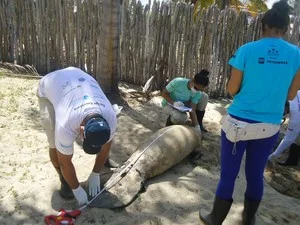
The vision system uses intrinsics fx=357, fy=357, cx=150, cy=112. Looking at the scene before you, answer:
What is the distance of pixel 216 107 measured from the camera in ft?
20.3

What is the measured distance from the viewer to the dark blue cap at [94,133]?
2.35m

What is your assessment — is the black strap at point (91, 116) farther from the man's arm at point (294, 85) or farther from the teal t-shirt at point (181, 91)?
the teal t-shirt at point (181, 91)

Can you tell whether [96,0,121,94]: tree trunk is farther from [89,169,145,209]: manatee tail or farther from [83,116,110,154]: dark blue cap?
[83,116,110,154]: dark blue cap

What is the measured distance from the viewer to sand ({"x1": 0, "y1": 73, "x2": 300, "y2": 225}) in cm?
295

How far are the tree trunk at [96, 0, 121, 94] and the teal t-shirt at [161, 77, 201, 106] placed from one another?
1105 mm

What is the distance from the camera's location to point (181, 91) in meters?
4.80


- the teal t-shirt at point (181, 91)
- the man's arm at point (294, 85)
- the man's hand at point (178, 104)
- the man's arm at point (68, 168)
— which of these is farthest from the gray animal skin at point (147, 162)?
the man's arm at point (294, 85)

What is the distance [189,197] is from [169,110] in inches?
66.1

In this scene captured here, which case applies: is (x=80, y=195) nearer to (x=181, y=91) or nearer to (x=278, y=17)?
(x=278, y=17)

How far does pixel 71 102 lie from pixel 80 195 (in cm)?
79

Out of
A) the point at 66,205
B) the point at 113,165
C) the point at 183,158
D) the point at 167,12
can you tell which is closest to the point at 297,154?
the point at 183,158

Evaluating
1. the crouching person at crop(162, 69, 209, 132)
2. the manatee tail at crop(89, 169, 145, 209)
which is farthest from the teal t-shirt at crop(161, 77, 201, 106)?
the manatee tail at crop(89, 169, 145, 209)

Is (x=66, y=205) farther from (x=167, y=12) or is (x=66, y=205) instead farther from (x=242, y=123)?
(x=167, y=12)

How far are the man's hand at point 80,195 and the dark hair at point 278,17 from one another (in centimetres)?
189
